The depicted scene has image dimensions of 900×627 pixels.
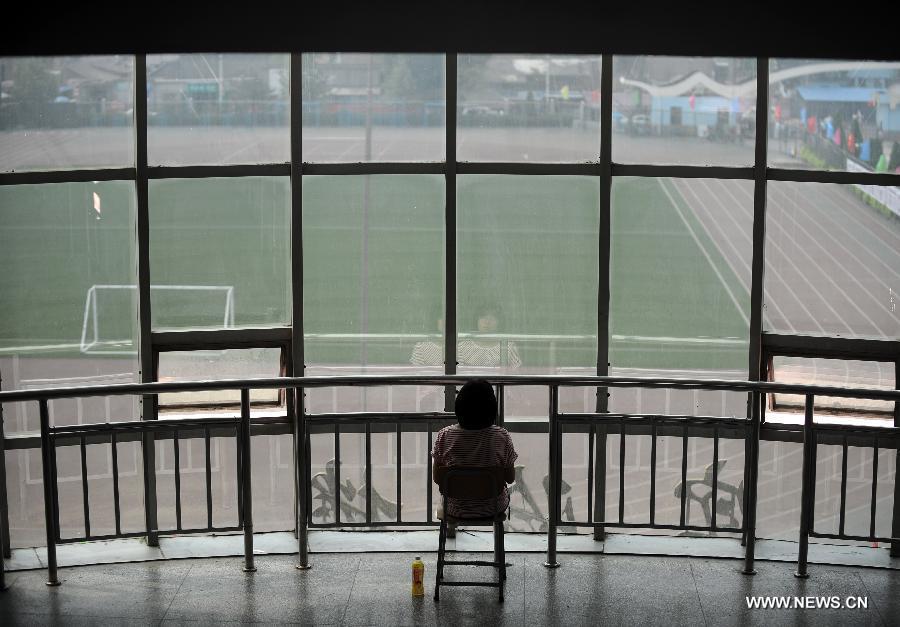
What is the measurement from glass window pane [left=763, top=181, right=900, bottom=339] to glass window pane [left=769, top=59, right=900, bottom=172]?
18 cm

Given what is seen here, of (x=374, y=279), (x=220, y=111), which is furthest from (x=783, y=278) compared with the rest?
(x=220, y=111)

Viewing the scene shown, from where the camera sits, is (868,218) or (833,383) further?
(833,383)

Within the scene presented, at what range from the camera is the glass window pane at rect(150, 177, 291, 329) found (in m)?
6.55

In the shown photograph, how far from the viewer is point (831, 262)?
255 inches

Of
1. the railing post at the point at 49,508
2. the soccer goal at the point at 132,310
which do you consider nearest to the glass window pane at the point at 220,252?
the soccer goal at the point at 132,310

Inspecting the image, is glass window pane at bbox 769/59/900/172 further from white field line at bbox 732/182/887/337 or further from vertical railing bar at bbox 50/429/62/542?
vertical railing bar at bbox 50/429/62/542

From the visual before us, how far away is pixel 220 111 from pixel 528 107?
5.97 feet

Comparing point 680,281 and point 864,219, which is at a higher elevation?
point 864,219

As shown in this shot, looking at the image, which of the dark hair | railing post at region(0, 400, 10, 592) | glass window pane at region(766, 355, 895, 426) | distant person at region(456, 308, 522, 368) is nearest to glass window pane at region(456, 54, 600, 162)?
distant person at region(456, 308, 522, 368)

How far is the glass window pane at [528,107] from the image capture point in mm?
6527

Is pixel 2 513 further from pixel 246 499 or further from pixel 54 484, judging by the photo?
pixel 246 499

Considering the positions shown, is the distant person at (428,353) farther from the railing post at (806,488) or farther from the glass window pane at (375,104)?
the railing post at (806,488)

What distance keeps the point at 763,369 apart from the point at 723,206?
100 cm

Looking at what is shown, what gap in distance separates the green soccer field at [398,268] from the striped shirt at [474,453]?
1752mm
